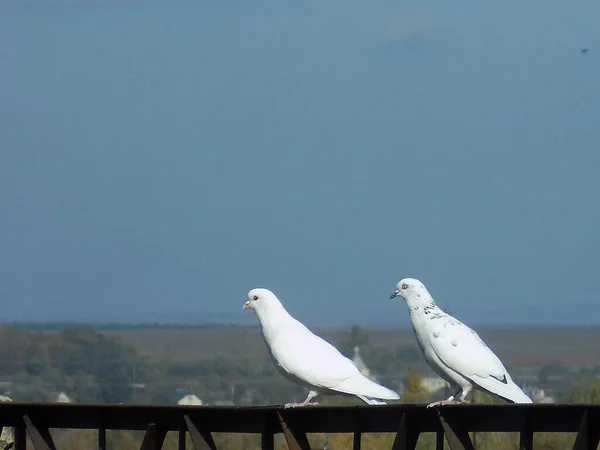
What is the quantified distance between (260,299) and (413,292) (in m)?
1.42

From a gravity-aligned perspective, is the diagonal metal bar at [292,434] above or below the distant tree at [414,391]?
above

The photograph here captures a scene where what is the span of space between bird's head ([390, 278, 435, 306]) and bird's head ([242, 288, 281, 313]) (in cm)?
116

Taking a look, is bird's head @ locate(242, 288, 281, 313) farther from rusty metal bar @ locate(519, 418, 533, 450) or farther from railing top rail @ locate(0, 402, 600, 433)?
rusty metal bar @ locate(519, 418, 533, 450)

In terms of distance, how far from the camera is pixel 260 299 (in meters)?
13.8

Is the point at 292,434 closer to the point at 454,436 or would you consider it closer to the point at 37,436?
the point at 454,436

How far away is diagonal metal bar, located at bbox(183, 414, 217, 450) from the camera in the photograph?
40.4 ft

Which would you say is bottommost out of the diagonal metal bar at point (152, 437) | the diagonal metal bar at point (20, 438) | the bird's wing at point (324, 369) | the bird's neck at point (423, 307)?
the diagonal metal bar at point (20, 438)

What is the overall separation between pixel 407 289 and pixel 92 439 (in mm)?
34413

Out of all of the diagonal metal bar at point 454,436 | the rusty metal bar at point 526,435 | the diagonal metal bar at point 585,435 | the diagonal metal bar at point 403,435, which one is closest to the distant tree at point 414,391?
the diagonal metal bar at point 403,435

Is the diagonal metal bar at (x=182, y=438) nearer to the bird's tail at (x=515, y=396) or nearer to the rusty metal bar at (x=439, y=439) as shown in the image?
the rusty metal bar at (x=439, y=439)

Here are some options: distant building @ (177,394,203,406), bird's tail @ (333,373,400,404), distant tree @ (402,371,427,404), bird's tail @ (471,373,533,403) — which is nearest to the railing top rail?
bird's tail @ (333,373,400,404)

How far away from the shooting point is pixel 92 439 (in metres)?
46.7

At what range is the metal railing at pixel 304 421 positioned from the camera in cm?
1126

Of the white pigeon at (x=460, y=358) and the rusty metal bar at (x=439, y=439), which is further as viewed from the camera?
the white pigeon at (x=460, y=358)
